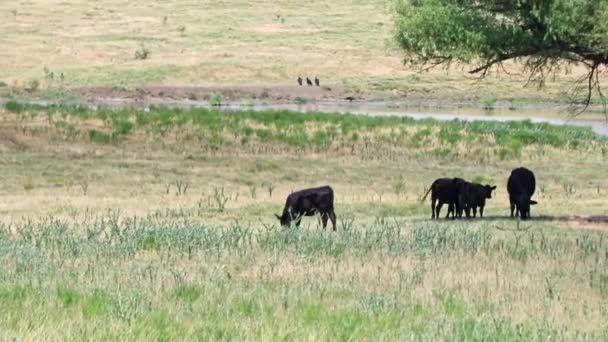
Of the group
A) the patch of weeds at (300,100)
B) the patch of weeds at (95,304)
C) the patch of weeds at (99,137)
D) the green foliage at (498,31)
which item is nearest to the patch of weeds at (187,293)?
the patch of weeds at (95,304)

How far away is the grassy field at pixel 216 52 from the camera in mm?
60094

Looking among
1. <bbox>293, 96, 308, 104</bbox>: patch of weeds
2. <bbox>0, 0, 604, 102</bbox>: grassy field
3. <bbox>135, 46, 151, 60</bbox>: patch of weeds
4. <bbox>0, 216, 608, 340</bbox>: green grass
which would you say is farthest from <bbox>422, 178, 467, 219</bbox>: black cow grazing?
<bbox>135, 46, 151, 60</bbox>: patch of weeds

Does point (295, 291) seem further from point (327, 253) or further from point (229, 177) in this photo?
point (229, 177)

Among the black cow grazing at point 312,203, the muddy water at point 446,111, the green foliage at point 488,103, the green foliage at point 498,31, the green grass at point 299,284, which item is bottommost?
the green foliage at point 488,103

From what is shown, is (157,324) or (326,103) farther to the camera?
(326,103)

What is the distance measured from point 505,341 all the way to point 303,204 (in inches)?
465

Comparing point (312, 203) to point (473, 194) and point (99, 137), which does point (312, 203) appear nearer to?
point (473, 194)

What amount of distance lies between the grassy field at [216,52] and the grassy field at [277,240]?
1887 centimetres

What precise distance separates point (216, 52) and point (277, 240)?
53.5 meters

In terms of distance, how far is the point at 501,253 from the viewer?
14055mm

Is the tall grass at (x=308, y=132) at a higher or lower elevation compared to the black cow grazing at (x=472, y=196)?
lower

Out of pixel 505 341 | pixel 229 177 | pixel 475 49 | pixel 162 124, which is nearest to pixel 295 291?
pixel 505 341

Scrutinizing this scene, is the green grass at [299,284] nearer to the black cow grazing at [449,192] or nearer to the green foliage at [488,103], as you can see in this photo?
the black cow grazing at [449,192]

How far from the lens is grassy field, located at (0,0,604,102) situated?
197 feet
